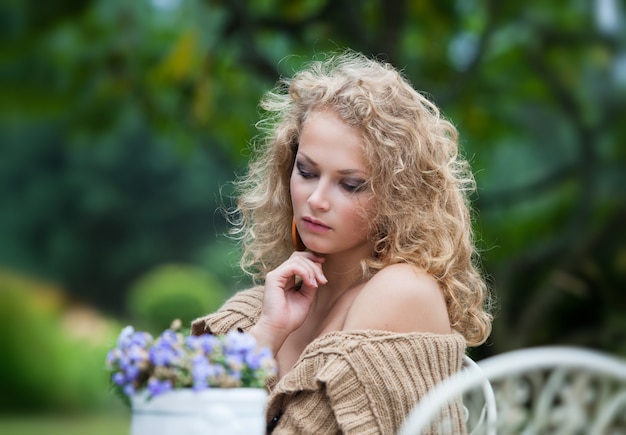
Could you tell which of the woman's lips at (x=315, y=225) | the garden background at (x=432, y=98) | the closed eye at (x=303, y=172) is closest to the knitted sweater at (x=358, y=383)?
the woman's lips at (x=315, y=225)

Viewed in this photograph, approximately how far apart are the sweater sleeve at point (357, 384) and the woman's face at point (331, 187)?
34cm

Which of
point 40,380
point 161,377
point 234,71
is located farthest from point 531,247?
point 161,377

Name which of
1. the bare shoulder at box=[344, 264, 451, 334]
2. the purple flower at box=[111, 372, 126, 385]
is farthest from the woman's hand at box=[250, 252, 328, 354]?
the purple flower at box=[111, 372, 126, 385]

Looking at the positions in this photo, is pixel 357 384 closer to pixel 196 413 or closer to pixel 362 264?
pixel 362 264

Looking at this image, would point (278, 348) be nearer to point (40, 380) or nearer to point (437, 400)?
point (437, 400)

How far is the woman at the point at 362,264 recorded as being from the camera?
230 centimetres

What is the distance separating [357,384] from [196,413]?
1.93ft

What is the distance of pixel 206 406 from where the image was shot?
69.6 inches

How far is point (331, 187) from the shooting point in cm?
252

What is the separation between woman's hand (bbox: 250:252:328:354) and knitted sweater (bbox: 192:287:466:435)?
21cm

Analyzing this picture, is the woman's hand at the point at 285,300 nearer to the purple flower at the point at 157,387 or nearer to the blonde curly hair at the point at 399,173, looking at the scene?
the blonde curly hair at the point at 399,173

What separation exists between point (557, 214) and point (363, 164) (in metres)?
8.00

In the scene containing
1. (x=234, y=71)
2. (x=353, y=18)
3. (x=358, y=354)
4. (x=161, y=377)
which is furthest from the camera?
(x=234, y=71)

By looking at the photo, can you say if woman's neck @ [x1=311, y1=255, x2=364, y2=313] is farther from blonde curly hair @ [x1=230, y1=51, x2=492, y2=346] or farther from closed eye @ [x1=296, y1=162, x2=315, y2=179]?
closed eye @ [x1=296, y1=162, x2=315, y2=179]
